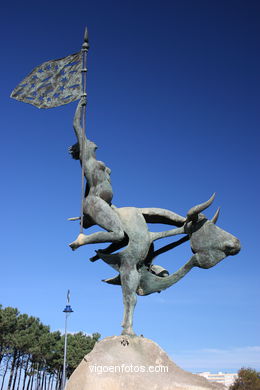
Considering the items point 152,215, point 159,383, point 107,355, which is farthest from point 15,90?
point 159,383

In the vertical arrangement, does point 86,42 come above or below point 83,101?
above

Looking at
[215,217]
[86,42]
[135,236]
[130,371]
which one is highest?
[86,42]

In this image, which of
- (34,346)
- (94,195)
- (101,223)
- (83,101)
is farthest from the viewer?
(34,346)

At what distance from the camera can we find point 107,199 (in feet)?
30.7

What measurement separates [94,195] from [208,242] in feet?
9.02

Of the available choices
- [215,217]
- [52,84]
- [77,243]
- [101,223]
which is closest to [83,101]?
[52,84]

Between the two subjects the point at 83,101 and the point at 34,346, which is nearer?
the point at 83,101

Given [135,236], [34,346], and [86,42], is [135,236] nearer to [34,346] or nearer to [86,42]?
[86,42]

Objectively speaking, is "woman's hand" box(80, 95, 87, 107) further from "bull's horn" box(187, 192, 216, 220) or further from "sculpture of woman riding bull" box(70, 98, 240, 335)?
"bull's horn" box(187, 192, 216, 220)

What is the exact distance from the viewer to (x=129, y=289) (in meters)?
8.74

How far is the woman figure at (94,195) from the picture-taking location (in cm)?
877

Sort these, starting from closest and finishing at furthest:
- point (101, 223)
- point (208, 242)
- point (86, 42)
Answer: point (101, 223), point (208, 242), point (86, 42)

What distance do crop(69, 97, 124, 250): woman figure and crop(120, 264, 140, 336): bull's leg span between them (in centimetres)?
70

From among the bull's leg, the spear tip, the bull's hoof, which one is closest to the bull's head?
the bull's leg
